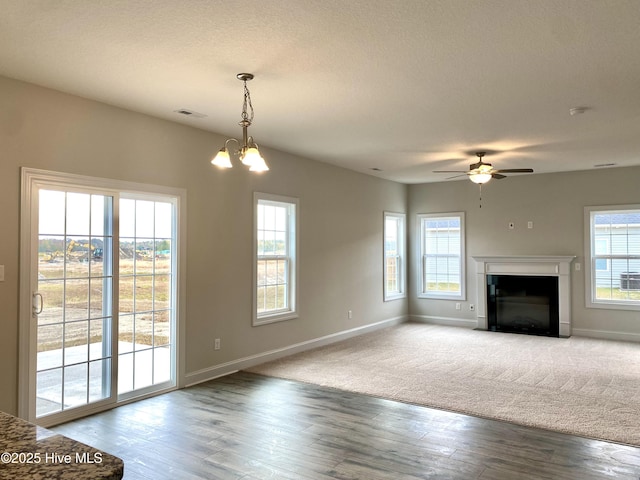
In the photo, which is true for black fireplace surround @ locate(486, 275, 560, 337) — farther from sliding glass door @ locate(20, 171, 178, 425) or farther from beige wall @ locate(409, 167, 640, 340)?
sliding glass door @ locate(20, 171, 178, 425)

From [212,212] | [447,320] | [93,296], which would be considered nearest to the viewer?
[93,296]

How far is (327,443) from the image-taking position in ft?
11.4

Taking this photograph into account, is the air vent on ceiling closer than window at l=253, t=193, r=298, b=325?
Yes

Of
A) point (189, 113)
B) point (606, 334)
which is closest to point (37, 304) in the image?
point (189, 113)

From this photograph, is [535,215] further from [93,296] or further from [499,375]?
[93,296]

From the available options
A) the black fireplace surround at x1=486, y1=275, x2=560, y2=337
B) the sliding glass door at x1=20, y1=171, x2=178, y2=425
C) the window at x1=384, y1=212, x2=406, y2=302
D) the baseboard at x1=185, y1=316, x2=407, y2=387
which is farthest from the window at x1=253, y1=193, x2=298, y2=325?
the black fireplace surround at x1=486, y1=275, x2=560, y2=337

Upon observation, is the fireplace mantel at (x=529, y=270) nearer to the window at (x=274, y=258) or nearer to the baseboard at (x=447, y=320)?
the baseboard at (x=447, y=320)

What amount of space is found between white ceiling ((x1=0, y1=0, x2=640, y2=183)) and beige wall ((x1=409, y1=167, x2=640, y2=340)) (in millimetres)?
2499

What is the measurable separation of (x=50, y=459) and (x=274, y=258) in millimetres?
5209

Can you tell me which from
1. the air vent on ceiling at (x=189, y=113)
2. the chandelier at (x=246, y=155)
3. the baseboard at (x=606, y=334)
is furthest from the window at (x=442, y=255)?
the chandelier at (x=246, y=155)

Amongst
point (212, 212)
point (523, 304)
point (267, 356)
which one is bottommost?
point (267, 356)

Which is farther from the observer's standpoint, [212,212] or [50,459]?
[212,212]

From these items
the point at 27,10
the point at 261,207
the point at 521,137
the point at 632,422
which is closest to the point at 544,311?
the point at 521,137

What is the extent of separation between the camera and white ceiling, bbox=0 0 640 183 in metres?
2.63
